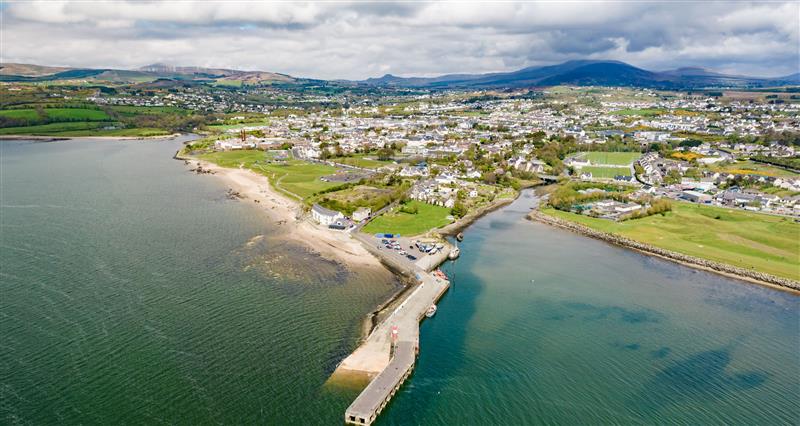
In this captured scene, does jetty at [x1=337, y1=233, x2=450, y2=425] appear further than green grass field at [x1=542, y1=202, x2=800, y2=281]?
No

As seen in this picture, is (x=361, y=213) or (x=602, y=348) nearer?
(x=602, y=348)

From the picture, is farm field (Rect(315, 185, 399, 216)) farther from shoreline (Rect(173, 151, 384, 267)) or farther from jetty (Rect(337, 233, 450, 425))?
jetty (Rect(337, 233, 450, 425))

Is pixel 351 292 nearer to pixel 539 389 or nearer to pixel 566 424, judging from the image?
pixel 539 389

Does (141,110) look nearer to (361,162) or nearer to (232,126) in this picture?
(232,126)

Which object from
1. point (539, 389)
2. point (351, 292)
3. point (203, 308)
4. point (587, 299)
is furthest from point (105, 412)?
point (587, 299)

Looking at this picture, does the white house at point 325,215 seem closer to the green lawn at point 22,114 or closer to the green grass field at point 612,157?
the green grass field at point 612,157

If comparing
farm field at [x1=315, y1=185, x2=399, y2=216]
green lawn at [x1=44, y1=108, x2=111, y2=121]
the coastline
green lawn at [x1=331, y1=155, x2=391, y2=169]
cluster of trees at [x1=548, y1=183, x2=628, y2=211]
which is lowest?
the coastline

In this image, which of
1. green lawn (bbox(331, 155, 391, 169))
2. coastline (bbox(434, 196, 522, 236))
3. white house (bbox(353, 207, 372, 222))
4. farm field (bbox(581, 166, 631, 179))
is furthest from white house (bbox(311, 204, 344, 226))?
farm field (bbox(581, 166, 631, 179))

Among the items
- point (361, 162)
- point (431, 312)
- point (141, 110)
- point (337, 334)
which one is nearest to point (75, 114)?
point (141, 110)
